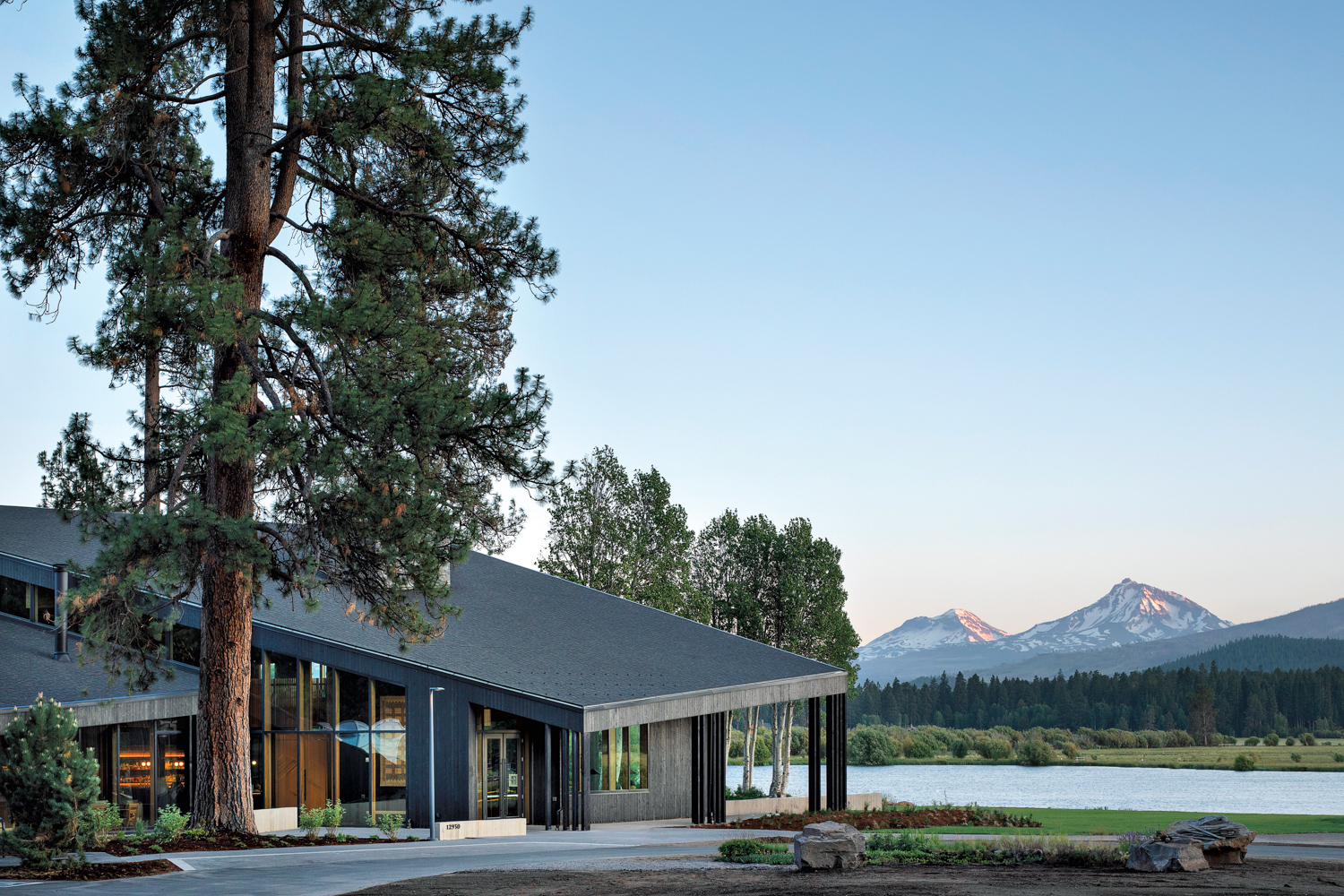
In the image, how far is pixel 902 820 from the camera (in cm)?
2205

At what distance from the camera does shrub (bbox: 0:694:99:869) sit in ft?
40.8

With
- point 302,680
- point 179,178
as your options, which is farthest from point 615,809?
point 179,178

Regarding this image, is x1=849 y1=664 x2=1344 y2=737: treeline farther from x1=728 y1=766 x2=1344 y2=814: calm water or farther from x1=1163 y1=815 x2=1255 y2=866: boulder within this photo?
x1=1163 y1=815 x2=1255 y2=866: boulder

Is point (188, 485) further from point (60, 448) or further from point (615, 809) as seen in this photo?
point (615, 809)

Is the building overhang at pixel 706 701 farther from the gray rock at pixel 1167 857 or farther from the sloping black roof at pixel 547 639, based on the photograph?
the gray rock at pixel 1167 857

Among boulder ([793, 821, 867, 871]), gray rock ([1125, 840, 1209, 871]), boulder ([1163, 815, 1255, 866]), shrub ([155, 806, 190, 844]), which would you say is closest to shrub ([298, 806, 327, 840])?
shrub ([155, 806, 190, 844])

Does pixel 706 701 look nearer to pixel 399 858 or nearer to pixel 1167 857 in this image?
pixel 399 858

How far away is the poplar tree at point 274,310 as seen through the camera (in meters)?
16.1

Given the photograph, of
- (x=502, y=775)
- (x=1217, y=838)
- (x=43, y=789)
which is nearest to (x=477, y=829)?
(x=502, y=775)

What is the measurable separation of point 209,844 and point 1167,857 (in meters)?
11.4

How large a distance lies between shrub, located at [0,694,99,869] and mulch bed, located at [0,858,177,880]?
165mm

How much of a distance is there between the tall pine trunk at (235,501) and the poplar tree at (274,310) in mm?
36

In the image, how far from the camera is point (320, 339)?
661 inches

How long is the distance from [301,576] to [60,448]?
385 centimetres
